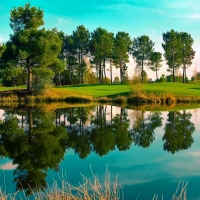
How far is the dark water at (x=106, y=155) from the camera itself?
25.6ft

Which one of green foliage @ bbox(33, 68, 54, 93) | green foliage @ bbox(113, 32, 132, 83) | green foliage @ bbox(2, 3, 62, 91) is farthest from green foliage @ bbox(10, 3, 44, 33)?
green foliage @ bbox(113, 32, 132, 83)

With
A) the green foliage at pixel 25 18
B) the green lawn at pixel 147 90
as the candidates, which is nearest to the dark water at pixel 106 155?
the green lawn at pixel 147 90

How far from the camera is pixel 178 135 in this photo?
14.5 m

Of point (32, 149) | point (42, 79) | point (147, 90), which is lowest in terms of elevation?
point (32, 149)

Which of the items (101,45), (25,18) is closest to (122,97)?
(25,18)

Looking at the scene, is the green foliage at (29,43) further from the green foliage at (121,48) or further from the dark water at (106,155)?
the green foliage at (121,48)

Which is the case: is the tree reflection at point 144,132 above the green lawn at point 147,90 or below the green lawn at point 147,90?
below

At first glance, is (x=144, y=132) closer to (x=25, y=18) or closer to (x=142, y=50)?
(x=25, y=18)

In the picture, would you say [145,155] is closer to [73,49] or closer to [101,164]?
[101,164]

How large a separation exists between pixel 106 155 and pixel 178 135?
5178 millimetres

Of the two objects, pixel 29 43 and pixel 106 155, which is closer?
pixel 106 155

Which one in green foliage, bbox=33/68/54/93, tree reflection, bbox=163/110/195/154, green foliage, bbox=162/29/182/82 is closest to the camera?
tree reflection, bbox=163/110/195/154

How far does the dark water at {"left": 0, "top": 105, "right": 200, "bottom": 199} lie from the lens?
7.80 m

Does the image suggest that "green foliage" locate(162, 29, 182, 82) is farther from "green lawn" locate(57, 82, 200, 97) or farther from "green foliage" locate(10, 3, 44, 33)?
"green foliage" locate(10, 3, 44, 33)
